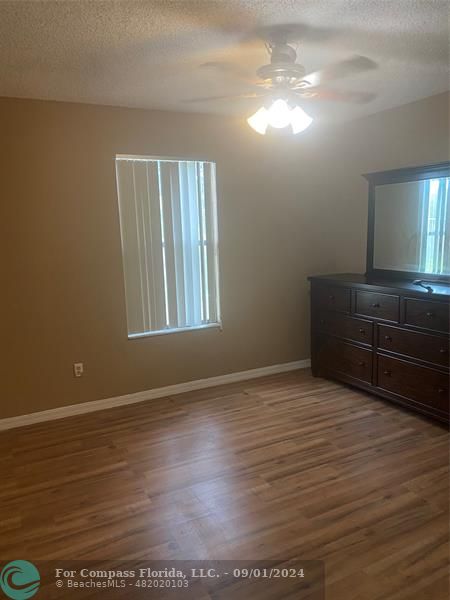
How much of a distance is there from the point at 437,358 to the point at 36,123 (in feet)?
11.1

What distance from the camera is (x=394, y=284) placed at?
3.48 m

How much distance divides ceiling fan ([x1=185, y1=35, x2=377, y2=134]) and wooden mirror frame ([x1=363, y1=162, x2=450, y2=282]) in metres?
1.08

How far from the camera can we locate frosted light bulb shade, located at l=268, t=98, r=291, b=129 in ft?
8.01

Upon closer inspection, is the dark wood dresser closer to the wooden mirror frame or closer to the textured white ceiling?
the wooden mirror frame

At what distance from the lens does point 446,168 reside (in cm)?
332

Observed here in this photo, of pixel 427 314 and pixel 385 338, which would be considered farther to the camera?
pixel 385 338

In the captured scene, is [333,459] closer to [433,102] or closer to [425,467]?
[425,467]

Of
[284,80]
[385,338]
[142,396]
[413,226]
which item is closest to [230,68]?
[284,80]

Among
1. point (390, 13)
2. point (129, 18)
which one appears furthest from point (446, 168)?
point (129, 18)

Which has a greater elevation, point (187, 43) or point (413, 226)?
point (187, 43)

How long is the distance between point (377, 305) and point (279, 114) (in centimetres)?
178

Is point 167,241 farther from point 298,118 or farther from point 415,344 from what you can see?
point 415,344

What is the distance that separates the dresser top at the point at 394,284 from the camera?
305 cm

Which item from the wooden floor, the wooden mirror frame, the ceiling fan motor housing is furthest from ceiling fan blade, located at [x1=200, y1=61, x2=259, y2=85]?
the wooden floor
